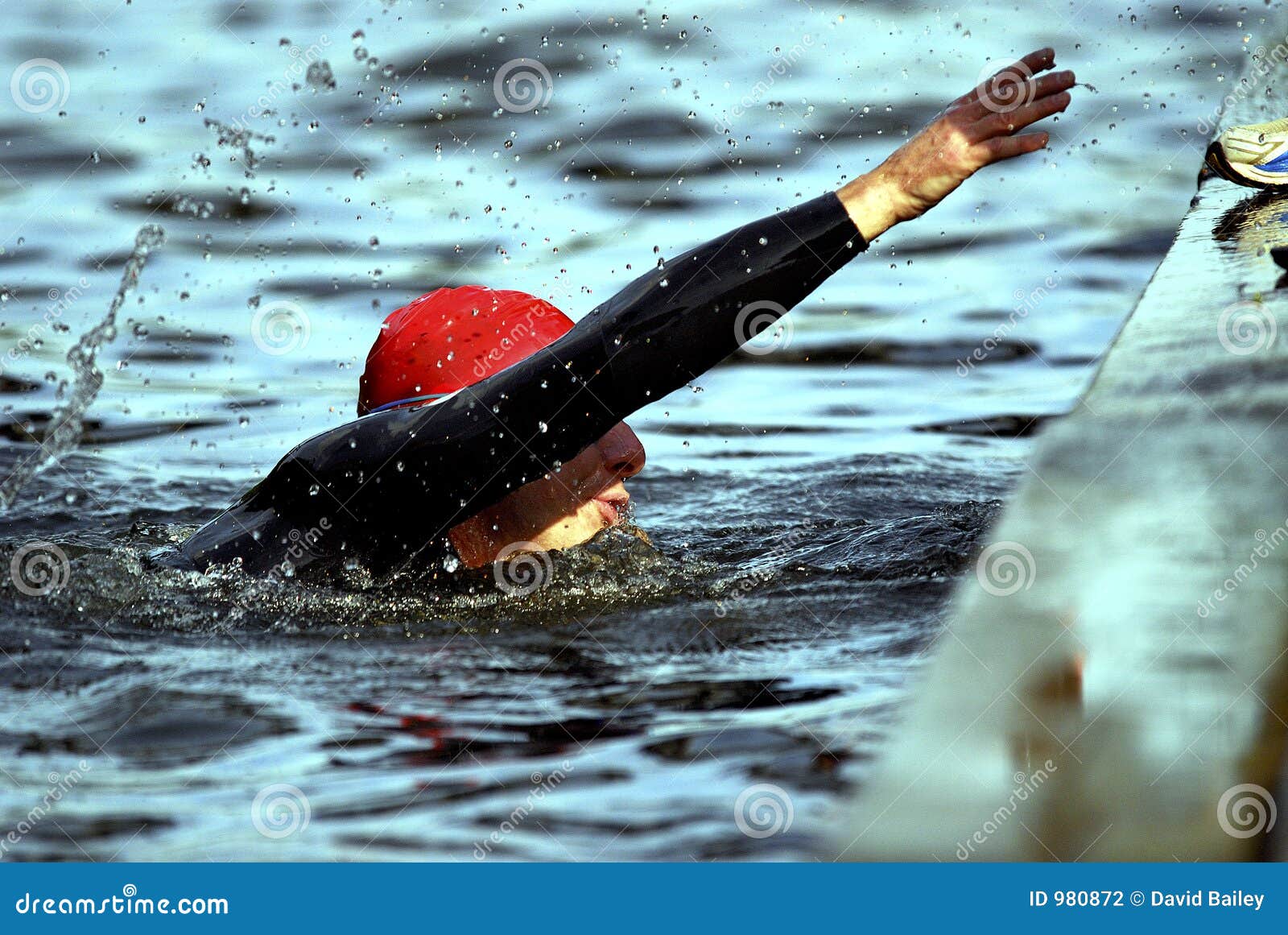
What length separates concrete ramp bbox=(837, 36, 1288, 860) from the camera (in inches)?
61.9

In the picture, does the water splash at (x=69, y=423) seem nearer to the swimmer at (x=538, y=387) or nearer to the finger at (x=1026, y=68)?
the swimmer at (x=538, y=387)

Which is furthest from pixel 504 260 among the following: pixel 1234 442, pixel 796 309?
pixel 1234 442

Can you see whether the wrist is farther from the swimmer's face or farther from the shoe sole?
the shoe sole

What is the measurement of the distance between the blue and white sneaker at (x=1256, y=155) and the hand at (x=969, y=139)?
179 cm

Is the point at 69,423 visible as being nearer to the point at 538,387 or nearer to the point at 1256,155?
the point at 538,387

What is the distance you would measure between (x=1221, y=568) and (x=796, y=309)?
5.61 m

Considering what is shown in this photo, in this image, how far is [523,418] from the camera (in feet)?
11.4

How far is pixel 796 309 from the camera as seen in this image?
Answer: 757 cm

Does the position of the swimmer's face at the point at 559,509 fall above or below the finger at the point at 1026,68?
below

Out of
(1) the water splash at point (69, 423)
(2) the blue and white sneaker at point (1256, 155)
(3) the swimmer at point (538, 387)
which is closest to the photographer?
(3) the swimmer at point (538, 387)

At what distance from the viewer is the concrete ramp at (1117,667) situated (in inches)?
61.9

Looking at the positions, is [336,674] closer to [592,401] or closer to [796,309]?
[592,401]

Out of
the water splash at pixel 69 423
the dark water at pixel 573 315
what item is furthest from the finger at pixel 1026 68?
the water splash at pixel 69 423

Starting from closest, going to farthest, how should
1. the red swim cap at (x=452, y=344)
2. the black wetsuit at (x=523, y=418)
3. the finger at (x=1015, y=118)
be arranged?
the finger at (x=1015, y=118) < the black wetsuit at (x=523, y=418) < the red swim cap at (x=452, y=344)
